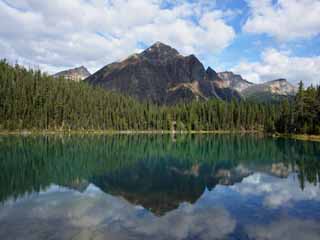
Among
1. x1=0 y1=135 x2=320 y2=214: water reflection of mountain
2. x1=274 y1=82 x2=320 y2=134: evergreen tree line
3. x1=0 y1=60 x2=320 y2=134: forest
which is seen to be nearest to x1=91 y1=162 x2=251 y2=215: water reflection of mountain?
x1=0 y1=135 x2=320 y2=214: water reflection of mountain

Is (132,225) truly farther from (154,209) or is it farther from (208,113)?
(208,113)

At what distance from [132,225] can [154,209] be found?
13.3 feet

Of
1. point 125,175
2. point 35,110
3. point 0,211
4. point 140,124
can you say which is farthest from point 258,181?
point 140,124

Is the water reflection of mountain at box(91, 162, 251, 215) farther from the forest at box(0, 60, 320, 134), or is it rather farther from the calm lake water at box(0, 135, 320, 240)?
the forest at box(0, 60, 320, 134)

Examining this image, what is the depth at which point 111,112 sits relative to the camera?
164500 millimetres

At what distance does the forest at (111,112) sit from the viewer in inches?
4481

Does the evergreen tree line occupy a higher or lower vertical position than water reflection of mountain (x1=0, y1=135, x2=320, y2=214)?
higher

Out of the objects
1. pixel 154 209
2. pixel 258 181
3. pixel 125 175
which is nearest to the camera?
pixel 154 209

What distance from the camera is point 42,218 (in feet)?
62.2

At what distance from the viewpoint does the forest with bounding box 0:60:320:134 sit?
11381cm

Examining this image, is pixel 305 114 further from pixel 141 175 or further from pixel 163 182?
pixel 163 182

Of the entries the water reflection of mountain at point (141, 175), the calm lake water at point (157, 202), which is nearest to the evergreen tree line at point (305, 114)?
the water reflection of mountain at point (141, 175)

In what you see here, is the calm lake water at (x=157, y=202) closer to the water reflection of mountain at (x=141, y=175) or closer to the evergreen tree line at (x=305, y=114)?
the water reflection of mountain at (x=141, y=175)

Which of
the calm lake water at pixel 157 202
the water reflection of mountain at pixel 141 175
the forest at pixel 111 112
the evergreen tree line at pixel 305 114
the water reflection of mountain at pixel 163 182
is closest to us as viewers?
the calm lake water at pixel 157 202
